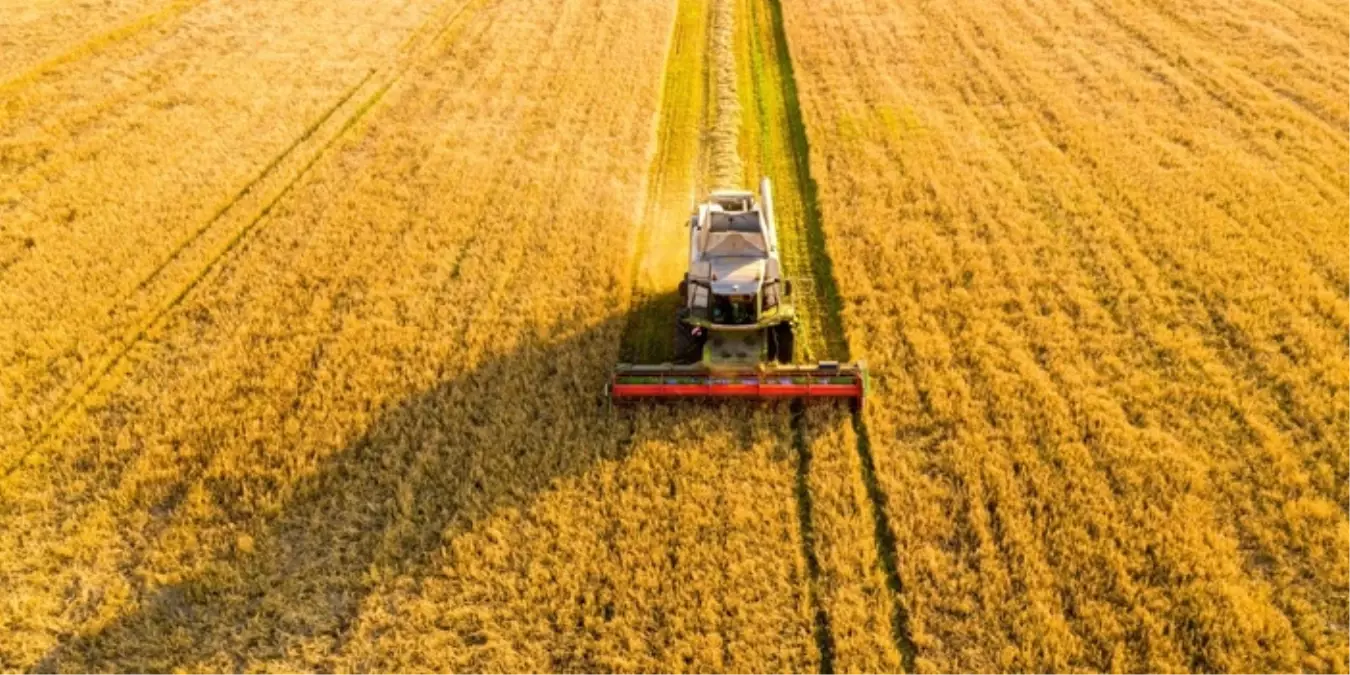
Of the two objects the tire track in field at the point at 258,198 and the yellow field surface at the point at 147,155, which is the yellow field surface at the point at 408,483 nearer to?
the tire track in field at the point at 258,198

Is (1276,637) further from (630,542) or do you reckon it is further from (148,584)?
(148,584)

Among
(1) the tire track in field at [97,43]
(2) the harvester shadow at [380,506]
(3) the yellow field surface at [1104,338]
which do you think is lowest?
Answer: (2) the harvester shadow at [380,506]

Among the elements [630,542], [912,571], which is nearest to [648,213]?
[630,542]

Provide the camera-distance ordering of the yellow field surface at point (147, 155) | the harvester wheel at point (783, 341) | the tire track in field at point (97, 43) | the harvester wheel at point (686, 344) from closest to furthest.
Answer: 1. the harvester wheel at point (783, 341)
2. the harvester wheel at point (686, 344)
3. the yellow field surface at point (147, 155)
4. the tire track in field at point (97, 43)

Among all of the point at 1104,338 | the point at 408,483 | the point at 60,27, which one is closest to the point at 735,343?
the point at 408,483

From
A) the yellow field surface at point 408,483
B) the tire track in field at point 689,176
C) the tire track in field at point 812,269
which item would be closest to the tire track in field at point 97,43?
the yellow field surface at point 408,483

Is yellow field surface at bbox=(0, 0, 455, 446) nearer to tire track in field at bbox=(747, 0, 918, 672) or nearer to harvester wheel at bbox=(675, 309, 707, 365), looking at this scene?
harvester wheel at bbox=(675, 309, 707, 365)

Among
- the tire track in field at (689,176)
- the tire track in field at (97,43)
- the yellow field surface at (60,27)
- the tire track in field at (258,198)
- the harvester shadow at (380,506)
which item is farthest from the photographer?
the yellow field surface at (60,27)
